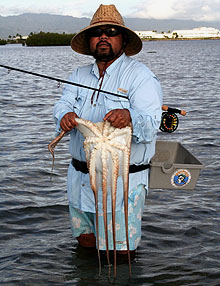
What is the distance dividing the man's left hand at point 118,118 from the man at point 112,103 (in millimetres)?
188

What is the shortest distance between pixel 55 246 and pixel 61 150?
4.99 meters

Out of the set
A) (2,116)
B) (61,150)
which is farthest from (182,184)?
(2,116)

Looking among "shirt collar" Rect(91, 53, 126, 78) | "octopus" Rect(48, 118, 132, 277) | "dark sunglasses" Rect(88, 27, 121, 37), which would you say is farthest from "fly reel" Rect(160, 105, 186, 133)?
"octopus" Rect(48, 118, 132, 277)

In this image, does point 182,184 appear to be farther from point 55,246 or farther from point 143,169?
point 55,246

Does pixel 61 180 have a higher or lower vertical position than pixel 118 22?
lower

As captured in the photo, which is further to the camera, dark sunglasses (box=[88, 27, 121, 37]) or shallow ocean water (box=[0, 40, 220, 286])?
shallow ocean water (box=[0, 40, 220, 286])

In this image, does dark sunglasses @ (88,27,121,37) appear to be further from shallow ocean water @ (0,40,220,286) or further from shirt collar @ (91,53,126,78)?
shallow ocean water @ (0,40,220,286)

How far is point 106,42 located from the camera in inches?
166

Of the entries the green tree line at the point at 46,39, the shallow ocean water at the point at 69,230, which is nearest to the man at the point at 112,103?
the shallow ocean water at the point at 69,230

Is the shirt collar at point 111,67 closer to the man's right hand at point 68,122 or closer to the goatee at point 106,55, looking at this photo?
the goatee at point 106,55

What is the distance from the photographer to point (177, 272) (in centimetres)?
517

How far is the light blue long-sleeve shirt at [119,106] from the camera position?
160 inches

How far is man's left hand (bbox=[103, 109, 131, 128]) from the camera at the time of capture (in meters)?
3.68

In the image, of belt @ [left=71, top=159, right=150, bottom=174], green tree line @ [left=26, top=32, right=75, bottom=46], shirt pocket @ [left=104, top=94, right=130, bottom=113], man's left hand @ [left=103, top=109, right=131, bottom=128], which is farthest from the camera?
green tree line @ [left=26, top=32, right=75, bottom=46]
